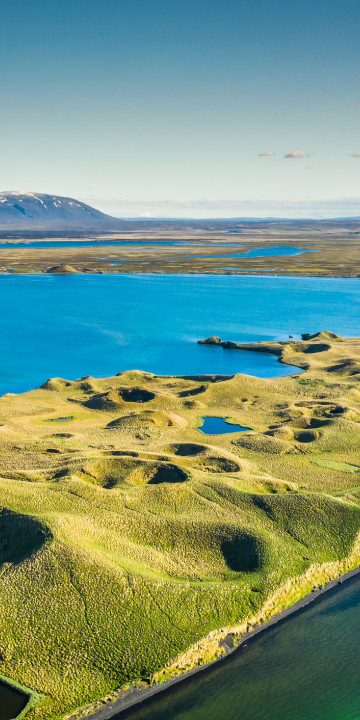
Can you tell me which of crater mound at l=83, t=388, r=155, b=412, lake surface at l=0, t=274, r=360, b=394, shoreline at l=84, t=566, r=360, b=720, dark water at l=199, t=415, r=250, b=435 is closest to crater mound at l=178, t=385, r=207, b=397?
crater mound at l=83, t=388, r=155, b=412

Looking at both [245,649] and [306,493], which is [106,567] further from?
[306,493]

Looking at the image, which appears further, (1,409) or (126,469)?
(1,409)

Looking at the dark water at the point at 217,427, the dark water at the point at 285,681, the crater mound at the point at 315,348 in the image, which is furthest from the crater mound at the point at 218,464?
the crater mound at the point at 315,348

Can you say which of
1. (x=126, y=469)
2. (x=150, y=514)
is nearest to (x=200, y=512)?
(x=150, y=514)

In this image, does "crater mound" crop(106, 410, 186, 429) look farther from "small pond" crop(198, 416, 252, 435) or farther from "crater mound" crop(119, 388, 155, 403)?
"crater mound" crop(119, 388, 155, 403)

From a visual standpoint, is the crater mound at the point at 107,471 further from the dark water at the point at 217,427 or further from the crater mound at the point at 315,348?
the crater mound at the point at 315,348

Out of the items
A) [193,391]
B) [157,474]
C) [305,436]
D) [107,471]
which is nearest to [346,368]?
[193,391]

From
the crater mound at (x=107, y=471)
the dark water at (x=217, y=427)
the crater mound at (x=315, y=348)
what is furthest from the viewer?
the crater mound at (x=315, y=348)

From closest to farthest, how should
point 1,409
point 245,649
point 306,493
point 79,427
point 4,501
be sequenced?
point 245,649 < point 4,501 < point 306,493 < point 79,427 < point 1,409
